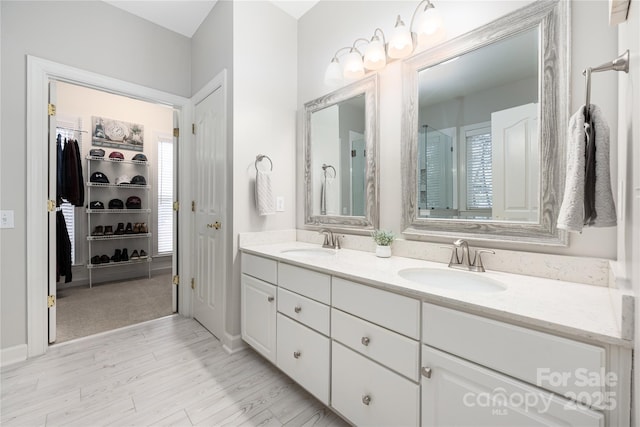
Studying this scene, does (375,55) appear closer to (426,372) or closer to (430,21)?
(430,21)

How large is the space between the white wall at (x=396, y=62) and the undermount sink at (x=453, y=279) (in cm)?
22

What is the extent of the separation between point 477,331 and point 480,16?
147 cm

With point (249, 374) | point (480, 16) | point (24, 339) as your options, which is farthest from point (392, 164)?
point (24, 339)

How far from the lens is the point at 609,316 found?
737mm

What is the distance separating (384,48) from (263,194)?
4.26 feet

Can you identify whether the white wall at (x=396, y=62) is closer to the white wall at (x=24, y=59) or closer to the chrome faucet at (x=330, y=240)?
the chrome faucet at (x=330, y=240)

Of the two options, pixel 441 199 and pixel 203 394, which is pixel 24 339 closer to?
pixel 203 394

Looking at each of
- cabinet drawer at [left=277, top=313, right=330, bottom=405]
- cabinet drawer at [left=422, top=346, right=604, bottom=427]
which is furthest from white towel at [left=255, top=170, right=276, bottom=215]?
cabinet drawer at [left=422, top=346, right=604, bottom=427]

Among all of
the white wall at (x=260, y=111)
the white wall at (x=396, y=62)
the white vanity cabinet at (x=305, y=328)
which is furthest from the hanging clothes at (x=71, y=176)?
the white vanity cabinet at (x=305, y=328)

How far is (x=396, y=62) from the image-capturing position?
1684 millimetres

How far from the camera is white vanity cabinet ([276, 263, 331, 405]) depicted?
4.40 ft

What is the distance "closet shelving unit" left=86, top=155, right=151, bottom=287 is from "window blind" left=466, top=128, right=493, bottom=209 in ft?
14.2

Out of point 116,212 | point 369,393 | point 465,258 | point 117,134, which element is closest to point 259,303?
point 369,393

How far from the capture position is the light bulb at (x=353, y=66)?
1788 mm
